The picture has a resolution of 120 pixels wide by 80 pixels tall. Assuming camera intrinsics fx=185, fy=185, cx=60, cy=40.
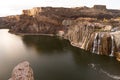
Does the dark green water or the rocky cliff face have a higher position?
the rocky cliff face

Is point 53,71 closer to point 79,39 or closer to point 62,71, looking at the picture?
point 62,71

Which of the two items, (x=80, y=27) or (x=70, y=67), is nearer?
(x=70, y=67)

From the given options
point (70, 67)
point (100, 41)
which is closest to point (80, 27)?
point (100, 41)

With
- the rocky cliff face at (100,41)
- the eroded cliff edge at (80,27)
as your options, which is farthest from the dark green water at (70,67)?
the eroded cliff edge at (80,27)

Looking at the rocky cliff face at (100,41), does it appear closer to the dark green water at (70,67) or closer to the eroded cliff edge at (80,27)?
the eroded cliff edge at (80,27)

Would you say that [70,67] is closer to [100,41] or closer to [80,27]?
[100,41]

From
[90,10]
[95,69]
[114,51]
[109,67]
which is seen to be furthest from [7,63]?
[90,10]

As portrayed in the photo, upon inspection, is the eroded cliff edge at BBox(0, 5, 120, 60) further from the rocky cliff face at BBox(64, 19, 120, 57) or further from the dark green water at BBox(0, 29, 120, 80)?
the dark green water at BBox(0, 29, 120, 80)

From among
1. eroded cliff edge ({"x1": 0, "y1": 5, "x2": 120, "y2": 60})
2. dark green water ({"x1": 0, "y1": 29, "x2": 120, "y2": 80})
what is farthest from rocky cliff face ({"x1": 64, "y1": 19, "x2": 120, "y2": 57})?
dark green water ({"x1": 0, "y1": 29, "x2": 120, "y2": 80})

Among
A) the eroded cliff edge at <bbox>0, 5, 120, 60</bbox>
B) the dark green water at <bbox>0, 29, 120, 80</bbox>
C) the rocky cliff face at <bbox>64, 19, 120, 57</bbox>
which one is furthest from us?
the eroded cliff edge at <bbox>0, 5, 120, 60</bbox>
